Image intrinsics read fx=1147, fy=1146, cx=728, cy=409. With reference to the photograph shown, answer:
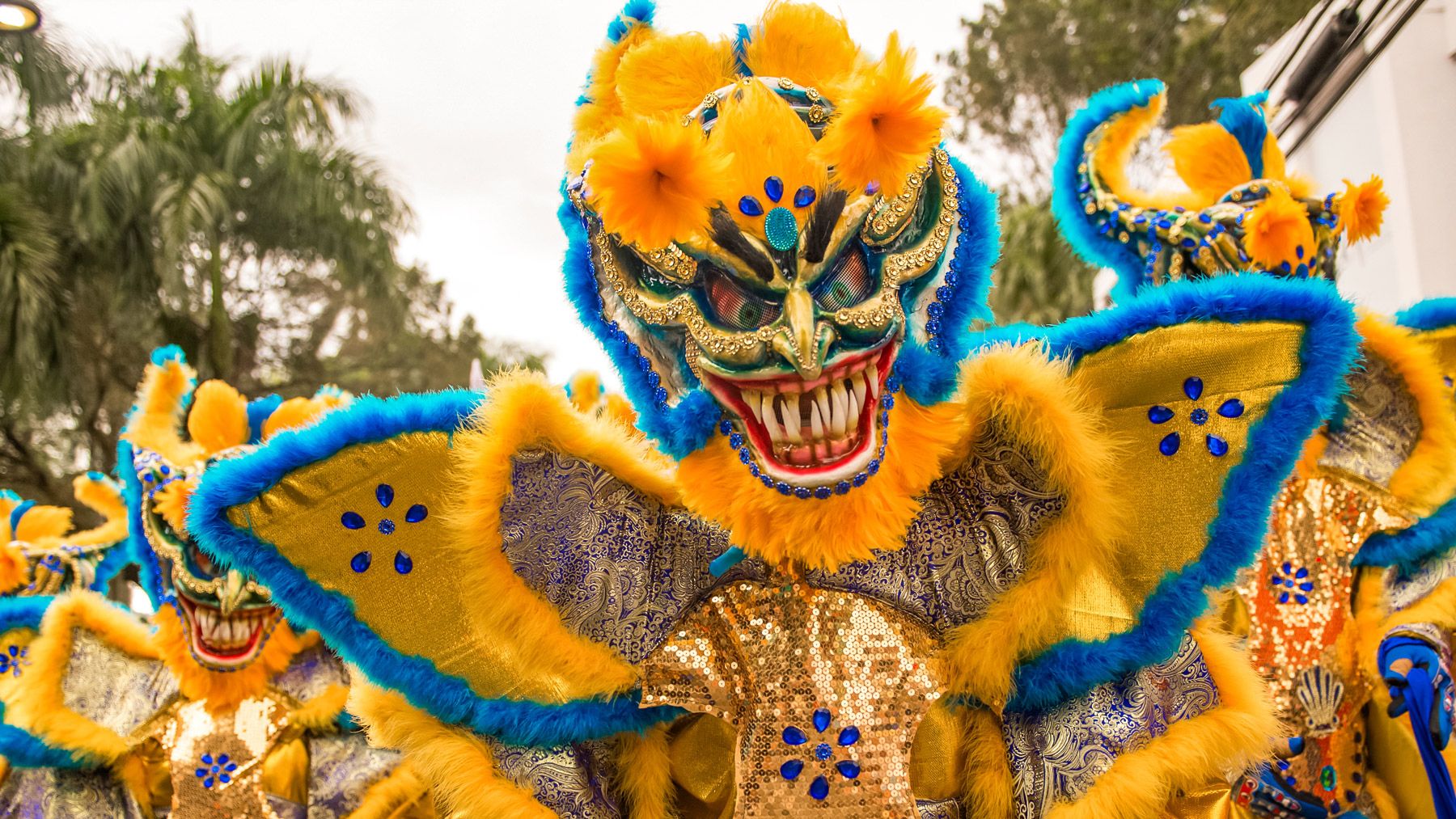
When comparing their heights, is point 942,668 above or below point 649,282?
below

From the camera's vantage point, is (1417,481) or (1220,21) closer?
(1417,481)

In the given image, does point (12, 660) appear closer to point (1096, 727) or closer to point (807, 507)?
point (807, 507)

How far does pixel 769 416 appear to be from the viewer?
1703 millimetres

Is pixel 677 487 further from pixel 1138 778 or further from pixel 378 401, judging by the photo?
pixel 1138 778

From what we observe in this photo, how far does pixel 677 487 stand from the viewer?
1.98m

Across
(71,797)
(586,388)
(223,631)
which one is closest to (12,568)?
(71,797)

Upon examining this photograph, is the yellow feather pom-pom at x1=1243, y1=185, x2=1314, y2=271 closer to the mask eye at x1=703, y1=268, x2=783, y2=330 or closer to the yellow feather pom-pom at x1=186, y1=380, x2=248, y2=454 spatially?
the mask eye at x1=703, y1=268, x2=783, y2=330

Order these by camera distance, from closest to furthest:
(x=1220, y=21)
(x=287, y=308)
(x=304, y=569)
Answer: (x=304, y=569)
(x=287, y=308)
(x=1220, y=21)

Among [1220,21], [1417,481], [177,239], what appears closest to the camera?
[1417,481]

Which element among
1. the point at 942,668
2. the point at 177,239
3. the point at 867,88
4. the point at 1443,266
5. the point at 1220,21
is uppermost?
the point at 1220,21

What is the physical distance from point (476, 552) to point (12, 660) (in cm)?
343

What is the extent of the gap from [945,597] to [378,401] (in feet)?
3.26

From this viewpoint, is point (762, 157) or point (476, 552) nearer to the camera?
point (762, 157)

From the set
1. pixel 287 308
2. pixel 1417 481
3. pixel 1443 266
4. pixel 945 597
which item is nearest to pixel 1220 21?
pixel 1443 266
